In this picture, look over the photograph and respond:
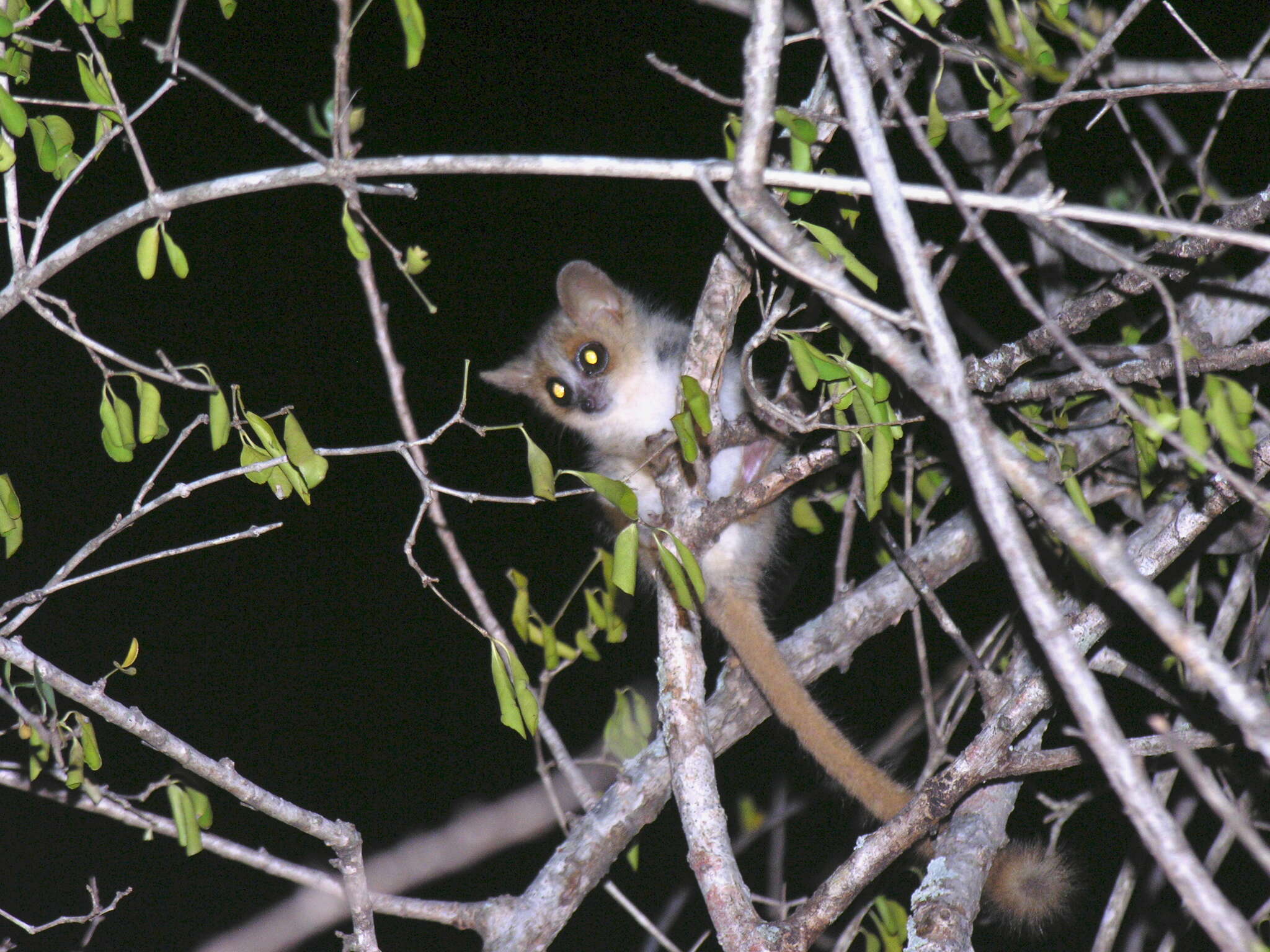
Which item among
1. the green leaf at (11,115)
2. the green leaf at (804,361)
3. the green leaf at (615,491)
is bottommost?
the green leaf at (615,491)

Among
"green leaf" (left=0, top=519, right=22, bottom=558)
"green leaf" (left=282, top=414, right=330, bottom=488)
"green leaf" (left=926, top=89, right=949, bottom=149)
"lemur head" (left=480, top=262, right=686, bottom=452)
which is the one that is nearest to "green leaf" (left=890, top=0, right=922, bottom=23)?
"green leaf" (left=926, top=89, right=949, bottom=149)

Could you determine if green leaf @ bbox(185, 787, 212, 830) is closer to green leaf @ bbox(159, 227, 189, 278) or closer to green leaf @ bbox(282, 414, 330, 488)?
green leaf @ bbox(282, 414, 330, 488)

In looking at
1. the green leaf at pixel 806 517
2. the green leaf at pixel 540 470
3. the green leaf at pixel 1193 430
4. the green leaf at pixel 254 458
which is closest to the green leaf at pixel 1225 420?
the green leaf at pixel 1193 430

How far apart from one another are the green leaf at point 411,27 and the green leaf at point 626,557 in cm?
75

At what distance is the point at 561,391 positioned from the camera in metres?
3.82

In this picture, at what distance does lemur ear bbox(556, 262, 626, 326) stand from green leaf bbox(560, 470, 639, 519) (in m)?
1.93

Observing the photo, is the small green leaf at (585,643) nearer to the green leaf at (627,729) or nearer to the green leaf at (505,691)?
the green leaf at (627,729)

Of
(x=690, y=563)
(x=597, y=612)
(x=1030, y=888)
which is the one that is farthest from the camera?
(x=597, y=612)

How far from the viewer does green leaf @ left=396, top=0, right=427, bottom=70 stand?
144cm

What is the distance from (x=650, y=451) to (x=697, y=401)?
1.04 meters

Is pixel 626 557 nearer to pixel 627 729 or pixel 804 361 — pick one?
pixel 804 361

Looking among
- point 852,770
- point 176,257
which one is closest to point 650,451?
point 852,770

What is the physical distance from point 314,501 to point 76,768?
270 cm

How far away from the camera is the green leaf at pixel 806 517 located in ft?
9.97
